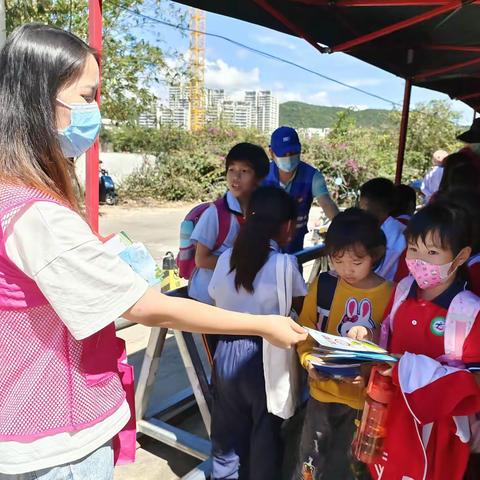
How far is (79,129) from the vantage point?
3.82 ft

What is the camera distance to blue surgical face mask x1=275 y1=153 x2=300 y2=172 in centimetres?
321

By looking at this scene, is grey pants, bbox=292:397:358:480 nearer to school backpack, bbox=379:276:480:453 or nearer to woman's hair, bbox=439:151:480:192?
school backpack, bbox=379:276:480:453

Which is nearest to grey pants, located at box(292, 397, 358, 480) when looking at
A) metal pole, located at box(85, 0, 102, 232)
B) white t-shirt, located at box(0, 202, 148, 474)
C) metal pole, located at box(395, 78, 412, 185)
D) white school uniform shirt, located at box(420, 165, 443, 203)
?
white t-shirt, located at box(0, 202, 148, 474)

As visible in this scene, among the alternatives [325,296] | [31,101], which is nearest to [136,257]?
[31,101]

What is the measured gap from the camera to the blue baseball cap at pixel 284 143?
320cm

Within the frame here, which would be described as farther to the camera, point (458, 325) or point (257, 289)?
point (257, 289)

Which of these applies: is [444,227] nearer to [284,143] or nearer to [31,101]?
[31,101]

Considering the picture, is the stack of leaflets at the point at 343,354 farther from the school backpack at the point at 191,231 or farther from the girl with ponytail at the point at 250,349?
the school backpack at the point at 191,231

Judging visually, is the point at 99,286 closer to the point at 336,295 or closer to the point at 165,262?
the point at 336,295

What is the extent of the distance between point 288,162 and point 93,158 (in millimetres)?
1421

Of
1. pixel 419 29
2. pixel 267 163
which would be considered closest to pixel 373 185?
pixel 267 163

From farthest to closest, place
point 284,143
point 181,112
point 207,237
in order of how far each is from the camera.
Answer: point 181,112
point 284,143
point 207,237

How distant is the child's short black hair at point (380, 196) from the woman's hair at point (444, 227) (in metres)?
1.06

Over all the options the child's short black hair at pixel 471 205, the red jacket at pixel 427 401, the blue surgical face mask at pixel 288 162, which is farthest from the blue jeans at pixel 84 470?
the blue surgical face mask at pixel 288 162
